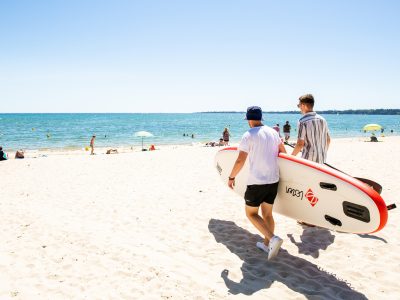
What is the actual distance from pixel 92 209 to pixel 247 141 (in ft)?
13.9

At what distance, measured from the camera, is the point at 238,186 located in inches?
233

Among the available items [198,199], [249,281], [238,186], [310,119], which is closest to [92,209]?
[198,199]

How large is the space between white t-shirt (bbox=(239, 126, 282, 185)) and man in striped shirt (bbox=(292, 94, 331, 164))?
884mm

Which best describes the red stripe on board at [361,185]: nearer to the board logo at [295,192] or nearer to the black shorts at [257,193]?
the board logo at [295,192]

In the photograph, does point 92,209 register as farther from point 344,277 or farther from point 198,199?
point 344,277

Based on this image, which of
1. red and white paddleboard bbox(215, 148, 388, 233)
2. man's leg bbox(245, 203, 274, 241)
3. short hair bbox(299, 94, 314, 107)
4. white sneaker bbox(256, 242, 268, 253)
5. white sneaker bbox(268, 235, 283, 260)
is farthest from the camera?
short hair bbox(299, 94, 314, 107)

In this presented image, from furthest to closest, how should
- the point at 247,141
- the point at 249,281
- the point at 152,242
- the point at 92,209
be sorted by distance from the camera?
the point at 92,209 < the point at 152,242 < the point at 247,141 < the point at 249,281

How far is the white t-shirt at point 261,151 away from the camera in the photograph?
3910mm

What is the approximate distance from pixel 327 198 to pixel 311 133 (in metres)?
→ 1.05

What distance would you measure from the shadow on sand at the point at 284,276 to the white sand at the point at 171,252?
12 mm

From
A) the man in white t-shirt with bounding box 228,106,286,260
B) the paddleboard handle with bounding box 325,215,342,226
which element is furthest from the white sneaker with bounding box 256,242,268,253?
the paddleboard handle with bounding box 325,215,342,226

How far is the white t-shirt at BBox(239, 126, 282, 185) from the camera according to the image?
12.8 feet

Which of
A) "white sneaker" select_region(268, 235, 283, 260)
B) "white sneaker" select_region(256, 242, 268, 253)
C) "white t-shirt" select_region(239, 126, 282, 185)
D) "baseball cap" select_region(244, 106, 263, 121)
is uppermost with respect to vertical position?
"baseball cap" select_region(244, 106, 263, 121)

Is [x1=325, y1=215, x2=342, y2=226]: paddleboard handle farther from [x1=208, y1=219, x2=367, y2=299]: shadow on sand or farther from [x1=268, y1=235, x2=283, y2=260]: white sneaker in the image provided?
[x1=268, y1=235, x2=283, y2=260]: white sneaker
